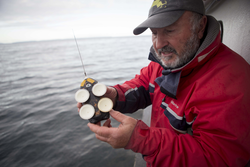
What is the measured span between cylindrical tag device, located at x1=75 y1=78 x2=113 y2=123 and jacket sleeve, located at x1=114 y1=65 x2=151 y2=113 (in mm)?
424

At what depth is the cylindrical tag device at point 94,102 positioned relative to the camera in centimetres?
157

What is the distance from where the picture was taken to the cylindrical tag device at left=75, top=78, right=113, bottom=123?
1.57 meters

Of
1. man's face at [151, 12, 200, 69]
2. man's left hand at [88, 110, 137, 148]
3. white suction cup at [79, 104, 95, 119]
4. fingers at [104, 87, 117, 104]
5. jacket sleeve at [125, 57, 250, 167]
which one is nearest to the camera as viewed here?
jacket sleeve at [125, 57, 250, 167]

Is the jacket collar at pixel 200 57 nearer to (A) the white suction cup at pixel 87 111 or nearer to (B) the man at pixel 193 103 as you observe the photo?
(B) the man at pixel 193 103

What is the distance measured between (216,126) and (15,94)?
983 cm

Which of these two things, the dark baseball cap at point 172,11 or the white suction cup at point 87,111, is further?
the white suction cup at point 87,111

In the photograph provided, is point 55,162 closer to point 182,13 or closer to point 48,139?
point 48,139

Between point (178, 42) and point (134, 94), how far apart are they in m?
1.02

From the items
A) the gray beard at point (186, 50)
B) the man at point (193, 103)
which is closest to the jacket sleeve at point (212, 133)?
the man at point (193, 103)

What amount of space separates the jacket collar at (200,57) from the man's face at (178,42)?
0.36ft

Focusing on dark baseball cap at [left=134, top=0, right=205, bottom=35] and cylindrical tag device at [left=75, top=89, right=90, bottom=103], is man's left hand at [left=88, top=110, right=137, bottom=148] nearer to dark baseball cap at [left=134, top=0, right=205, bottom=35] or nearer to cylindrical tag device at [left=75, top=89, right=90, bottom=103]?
cylindrical tag device at [left=75, top=89, right=90, bottom=103]

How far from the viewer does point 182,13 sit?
1.30m

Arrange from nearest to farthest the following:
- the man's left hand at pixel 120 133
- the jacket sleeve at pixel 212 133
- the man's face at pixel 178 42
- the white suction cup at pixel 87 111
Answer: the jacket sleeve at pixel 212 133 < the man's left hand at pixel 120 133 < the man's face at pixel 178 42 < the white suction cup at pixel 87 111

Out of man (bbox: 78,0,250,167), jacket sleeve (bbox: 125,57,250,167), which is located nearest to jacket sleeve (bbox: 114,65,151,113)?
man (bbox: 78,0,250,167)
